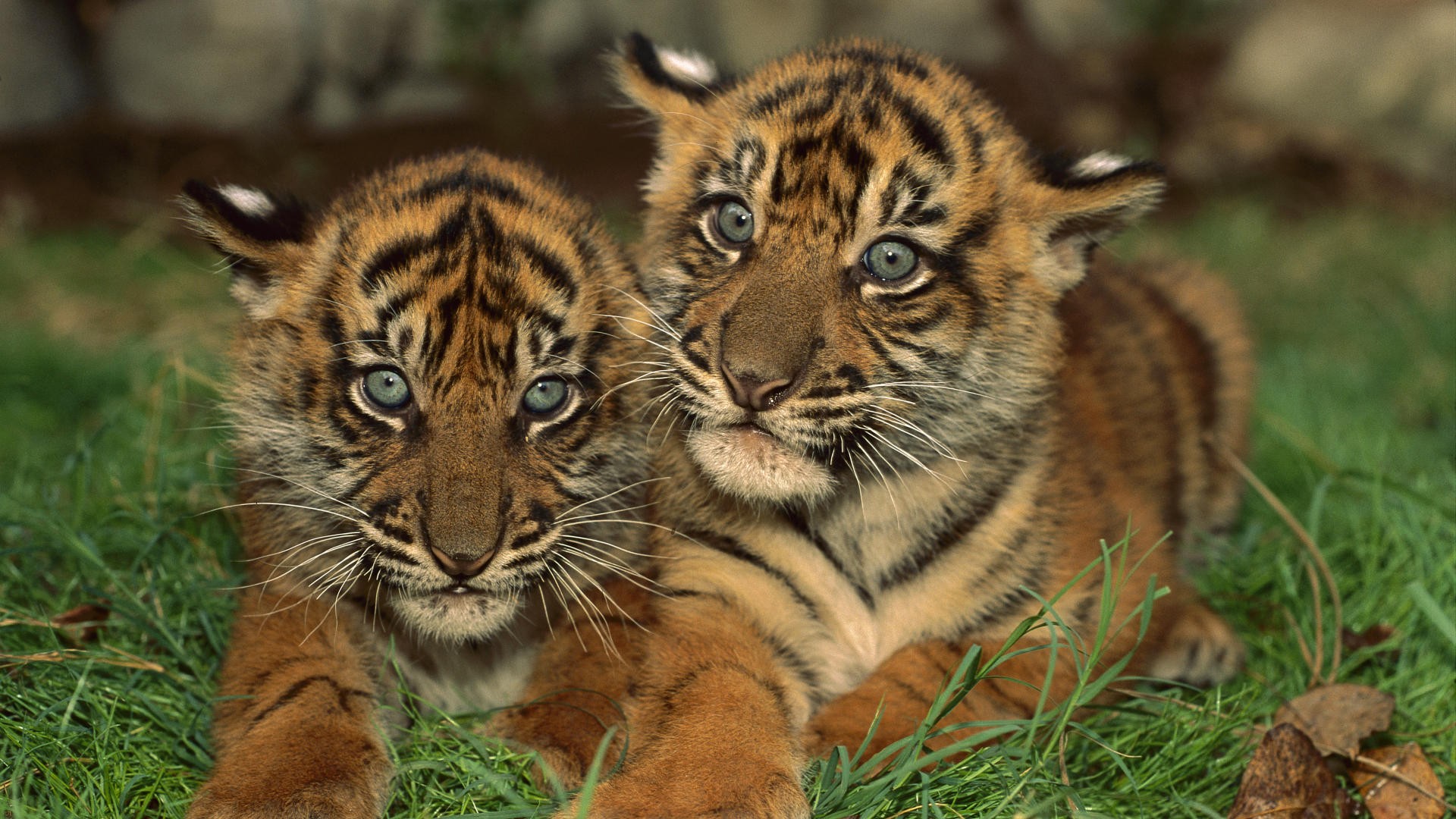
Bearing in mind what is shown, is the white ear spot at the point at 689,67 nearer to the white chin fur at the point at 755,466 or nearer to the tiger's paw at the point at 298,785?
the white chin fur at the point at 755,466

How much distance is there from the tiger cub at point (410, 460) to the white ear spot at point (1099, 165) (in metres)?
1.19

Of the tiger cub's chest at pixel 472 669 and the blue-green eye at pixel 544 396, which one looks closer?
the blue-green eye at pixel 544 396

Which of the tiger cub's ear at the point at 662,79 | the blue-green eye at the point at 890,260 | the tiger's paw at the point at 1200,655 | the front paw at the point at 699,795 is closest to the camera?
the front paw at the point at 699,795

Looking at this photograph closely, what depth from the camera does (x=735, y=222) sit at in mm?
3115

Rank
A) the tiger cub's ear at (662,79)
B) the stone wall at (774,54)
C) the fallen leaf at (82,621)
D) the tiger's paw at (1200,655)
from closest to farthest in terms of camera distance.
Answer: the fallen leaf at (82,621), the tiger cub's ear at (662,79), the tiger's paw at (1200,655), the stone wall at (774,54)

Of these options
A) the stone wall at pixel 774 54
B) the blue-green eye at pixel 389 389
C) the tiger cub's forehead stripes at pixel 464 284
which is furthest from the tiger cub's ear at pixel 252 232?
the stone wall at pixel 774 54

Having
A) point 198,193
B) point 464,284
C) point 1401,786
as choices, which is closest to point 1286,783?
point 1401,786

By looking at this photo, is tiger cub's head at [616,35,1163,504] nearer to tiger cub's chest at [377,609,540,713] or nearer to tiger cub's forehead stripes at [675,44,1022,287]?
tiger cub's forehead stripes at [675,44,1022,287]

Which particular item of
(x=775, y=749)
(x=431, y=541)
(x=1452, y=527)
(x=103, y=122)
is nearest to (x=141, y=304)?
(x=103, y=122)

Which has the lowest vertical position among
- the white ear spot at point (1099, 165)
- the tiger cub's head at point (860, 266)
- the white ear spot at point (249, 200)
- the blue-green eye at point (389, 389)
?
the blue-green eye at point (389, 389)

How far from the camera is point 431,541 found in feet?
8.84

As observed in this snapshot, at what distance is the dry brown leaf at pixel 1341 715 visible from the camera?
3055mm

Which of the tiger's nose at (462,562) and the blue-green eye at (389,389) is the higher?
the blue-green eye at (389,389)

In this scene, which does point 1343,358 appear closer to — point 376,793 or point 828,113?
point 828,113
